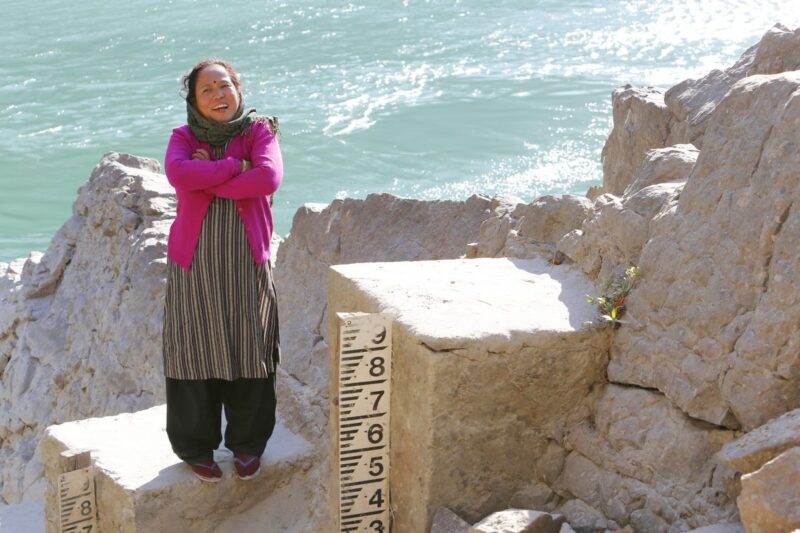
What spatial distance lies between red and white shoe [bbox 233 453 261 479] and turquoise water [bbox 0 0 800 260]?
7911 millimetres

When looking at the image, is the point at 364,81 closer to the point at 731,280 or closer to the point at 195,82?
the point at 195,82

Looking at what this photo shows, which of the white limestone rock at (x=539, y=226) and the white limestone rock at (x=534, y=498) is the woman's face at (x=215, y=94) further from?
the white limestone rock at (x=534, y=498)

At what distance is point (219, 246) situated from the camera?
12.5 feet

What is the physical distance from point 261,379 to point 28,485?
275 centimetres

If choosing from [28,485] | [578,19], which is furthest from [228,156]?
[578,19]

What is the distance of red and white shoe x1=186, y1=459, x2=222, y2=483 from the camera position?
4113 mm

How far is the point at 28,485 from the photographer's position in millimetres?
6184

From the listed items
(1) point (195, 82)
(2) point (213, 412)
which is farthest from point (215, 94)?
(2) point (213, 412)

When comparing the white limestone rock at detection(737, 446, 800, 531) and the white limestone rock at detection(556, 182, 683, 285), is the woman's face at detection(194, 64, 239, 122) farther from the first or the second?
the white limestone rock at detection(737, 446, 800, 531)

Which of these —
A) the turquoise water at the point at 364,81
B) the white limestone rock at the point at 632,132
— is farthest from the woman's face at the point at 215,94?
the turquoise water at the point at 364,81

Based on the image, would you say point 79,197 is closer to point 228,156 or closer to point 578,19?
point 228,156

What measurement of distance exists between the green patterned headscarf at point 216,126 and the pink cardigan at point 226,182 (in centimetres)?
2

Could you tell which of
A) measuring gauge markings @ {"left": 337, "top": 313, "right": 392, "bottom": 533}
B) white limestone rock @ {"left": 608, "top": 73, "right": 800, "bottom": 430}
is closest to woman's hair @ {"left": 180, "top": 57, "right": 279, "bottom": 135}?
measuring gauge markings @ {"left": 337, "top": 313, "right": 392, "bottom": 533}

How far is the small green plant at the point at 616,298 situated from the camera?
11.4 feet
